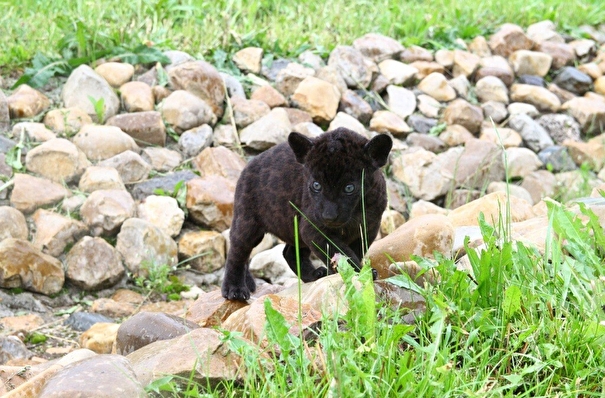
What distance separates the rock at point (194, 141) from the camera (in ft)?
25.6

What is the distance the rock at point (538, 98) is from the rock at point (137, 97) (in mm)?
4791

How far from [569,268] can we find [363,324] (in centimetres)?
96

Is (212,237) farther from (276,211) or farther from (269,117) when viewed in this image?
(276,211)

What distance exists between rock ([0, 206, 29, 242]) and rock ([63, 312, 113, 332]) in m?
0.90

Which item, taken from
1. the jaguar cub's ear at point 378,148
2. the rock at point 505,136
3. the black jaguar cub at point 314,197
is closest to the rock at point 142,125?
the black jaguar cub at point 314,197

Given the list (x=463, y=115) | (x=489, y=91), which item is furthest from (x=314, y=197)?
(x=489, y=91)

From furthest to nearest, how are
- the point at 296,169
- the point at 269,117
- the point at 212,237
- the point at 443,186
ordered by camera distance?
the point at 443,186 → the point at 269,117 → the point at 212,237 → the point at 296,169

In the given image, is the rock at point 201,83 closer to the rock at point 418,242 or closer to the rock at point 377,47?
the rock at point 377,47

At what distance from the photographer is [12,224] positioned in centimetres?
650

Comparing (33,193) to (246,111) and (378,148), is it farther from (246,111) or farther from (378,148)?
(378,148)

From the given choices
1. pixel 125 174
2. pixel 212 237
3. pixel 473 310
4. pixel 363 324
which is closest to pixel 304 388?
pixel 363 324

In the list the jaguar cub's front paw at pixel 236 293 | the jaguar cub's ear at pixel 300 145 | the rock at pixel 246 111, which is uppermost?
the jaguar cub's ear at pixel 300 145

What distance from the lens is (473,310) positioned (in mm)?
3328

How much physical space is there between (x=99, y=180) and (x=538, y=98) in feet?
19.1
